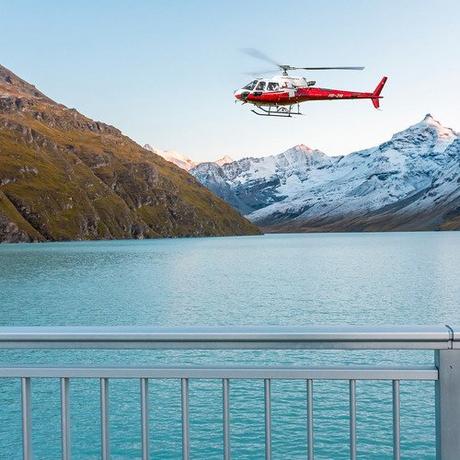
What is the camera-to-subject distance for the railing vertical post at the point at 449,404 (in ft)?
15.9

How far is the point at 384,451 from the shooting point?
944 inches

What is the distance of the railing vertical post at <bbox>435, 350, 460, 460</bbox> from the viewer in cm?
486

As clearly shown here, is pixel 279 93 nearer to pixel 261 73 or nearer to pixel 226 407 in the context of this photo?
pixel 261 73

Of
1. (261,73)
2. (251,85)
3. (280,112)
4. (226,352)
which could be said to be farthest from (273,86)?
(226,352)

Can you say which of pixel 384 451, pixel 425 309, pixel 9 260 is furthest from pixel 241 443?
pixel 9 260

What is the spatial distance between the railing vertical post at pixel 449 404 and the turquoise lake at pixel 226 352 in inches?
773

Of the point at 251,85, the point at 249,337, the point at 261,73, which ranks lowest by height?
the point at 249,337

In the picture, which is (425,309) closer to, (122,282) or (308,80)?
(308,80)

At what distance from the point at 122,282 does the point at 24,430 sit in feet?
327

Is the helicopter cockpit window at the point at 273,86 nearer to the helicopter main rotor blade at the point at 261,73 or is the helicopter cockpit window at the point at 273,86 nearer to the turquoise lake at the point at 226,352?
the helicopter main rotor blade at the point at 261,73

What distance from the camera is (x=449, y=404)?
4.87 m

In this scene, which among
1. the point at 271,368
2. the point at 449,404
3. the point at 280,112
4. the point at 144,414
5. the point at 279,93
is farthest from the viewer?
the point at 279,93

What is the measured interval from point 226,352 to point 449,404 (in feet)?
120

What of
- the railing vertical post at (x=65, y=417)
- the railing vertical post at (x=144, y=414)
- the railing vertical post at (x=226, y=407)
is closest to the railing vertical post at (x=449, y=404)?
the railing vertical post at (x=226, y=407)
